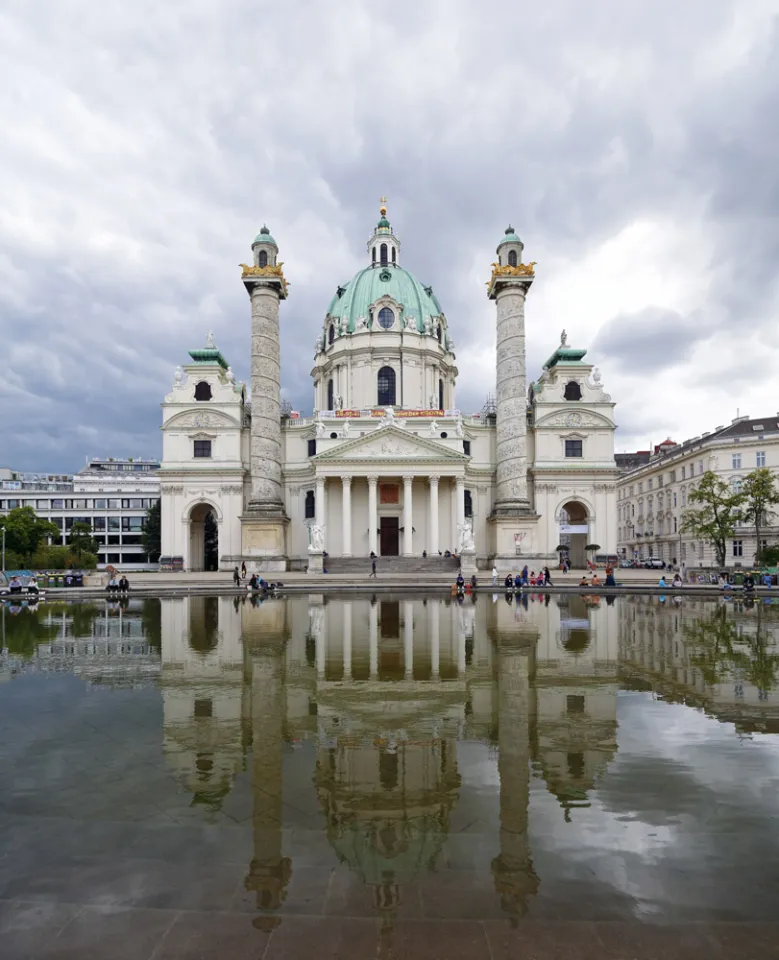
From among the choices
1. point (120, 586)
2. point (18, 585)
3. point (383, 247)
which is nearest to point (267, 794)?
point (120, 586)

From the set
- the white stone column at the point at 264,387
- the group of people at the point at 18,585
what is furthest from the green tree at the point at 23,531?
the white stone column at the point at 264,387

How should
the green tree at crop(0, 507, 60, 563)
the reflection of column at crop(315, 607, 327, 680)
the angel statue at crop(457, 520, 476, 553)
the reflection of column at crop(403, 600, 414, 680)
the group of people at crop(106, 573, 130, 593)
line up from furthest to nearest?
1. the green tree at crop(0, 507, 60, 563)
2. the angel statue at crop(457, 520, 476, 553)
3. the group of people at crop(106, 573, 130, 593)
4. the reflection of column at crop(403, 600, 414, 680)
5. the reflection of column at crop(315, 607, 327, 680)

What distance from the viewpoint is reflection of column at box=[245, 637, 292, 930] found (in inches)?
182

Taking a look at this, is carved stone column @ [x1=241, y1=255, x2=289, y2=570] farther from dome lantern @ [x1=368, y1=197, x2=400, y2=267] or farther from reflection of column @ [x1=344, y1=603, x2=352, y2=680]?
reflection of column @ [x1=344, y1=603, x2=352, y2=680]

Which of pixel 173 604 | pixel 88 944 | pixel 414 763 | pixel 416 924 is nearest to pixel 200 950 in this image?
pixel 88 944

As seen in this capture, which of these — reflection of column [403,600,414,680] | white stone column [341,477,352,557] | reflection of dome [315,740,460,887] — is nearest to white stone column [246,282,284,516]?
white stone column [341,477,352,557]

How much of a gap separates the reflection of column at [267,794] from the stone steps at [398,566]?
109ft

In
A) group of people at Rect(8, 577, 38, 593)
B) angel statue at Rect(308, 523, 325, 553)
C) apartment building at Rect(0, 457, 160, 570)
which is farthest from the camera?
apartment building at Rect(0, 457, 160, 570)

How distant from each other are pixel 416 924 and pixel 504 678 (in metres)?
7.56

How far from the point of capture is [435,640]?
52.5 feet

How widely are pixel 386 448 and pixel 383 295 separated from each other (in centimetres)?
1849

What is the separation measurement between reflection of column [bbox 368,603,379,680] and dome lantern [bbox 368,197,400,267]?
51671 mm

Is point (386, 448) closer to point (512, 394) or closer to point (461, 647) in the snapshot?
point (512, 394)

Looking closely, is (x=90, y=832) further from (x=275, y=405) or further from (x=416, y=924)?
(x=275, y=405)
